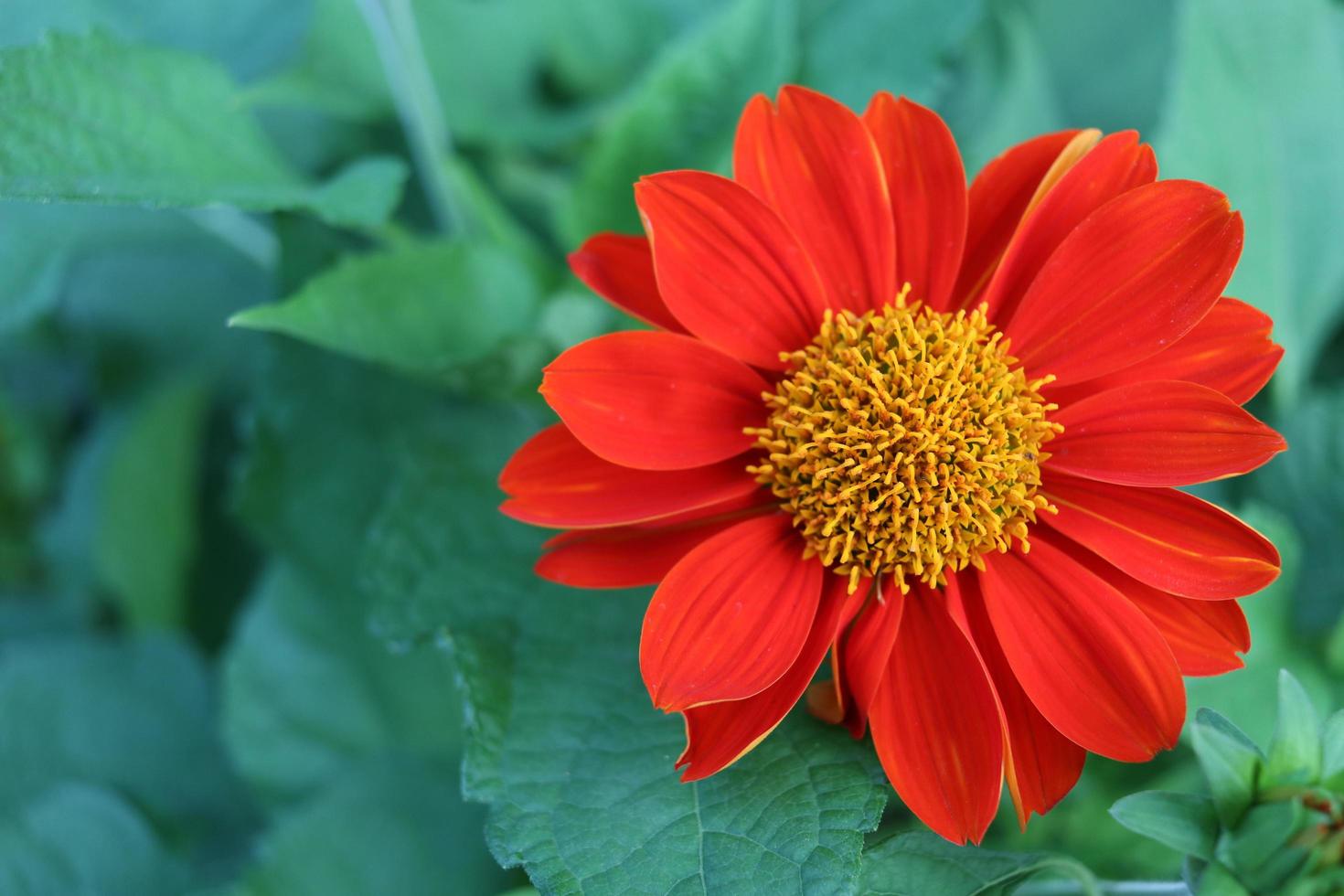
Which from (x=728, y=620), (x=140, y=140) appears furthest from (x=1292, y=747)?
(x=140, y=140)

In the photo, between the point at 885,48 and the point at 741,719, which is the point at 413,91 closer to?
the point at 885,48

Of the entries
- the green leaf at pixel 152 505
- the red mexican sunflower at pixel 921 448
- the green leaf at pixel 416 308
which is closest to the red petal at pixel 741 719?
the red mexican sunflower at pixel 921 448

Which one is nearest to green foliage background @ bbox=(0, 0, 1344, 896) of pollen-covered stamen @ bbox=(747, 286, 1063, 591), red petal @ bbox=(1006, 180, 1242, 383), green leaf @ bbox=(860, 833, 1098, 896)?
green leaf @ bbox=(860, 833, 1098, 896)

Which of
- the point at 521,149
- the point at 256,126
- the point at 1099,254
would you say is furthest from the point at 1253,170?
the point at 256,126

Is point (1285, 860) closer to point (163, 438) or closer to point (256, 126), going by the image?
point (256, 126)

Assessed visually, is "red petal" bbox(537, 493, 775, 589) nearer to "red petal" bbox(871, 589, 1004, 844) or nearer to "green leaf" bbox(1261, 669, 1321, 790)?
"red petal" bbox(871, 589, 1004, 844)

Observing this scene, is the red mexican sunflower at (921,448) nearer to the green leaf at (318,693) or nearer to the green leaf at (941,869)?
the green leaf at (941,869)
